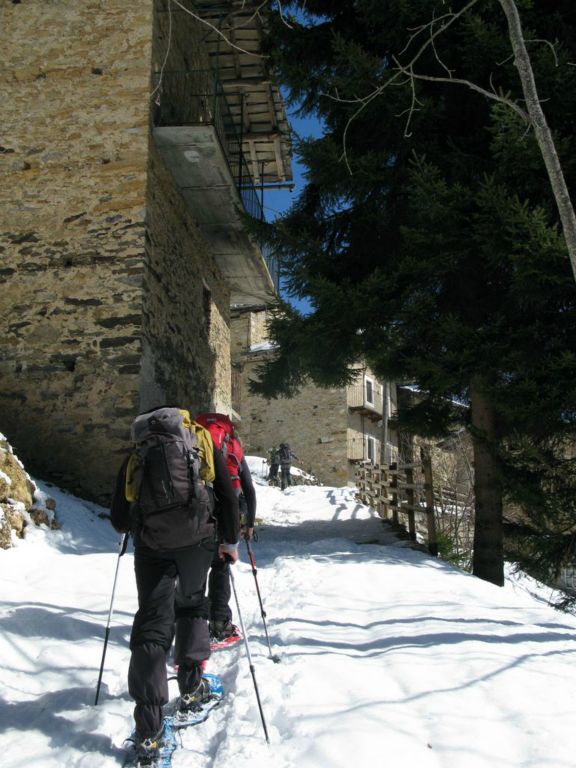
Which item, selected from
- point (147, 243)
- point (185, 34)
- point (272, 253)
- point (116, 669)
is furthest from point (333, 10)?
point (116, 669)

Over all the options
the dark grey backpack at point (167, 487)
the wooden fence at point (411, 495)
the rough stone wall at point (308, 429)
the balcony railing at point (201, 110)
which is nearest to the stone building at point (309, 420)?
the rough stone wall at point (308, 429)

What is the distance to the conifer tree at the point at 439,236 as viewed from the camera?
6590 mm

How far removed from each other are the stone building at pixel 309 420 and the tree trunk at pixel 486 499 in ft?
55.9

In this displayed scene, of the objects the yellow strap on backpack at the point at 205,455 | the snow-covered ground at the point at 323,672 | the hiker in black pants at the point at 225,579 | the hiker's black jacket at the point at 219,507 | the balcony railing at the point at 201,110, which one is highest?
the balcony railing at the point at 201,110

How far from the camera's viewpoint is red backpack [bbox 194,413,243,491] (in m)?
3.87

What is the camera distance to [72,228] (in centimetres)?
838

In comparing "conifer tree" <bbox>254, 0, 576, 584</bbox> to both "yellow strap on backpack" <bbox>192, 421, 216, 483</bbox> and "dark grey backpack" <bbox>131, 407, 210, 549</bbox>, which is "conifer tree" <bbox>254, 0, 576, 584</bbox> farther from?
"dark grey backpack" <bbox>131, 407, 210, 549</bbox>

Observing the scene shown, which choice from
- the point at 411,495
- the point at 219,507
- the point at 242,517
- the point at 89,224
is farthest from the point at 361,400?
the point at 219,507

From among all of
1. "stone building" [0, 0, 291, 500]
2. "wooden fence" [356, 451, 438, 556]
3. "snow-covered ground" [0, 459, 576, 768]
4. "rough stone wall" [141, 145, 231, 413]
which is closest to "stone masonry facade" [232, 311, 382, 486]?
"wooden fence" [356, 451, 438, 556]

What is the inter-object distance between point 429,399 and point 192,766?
21.5 ft

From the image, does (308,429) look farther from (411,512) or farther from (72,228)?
(72,228)

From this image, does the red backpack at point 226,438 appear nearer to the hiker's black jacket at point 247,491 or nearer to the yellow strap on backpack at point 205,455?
the hiker's black jacket at point 247,491

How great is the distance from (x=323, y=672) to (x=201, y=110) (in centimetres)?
1104

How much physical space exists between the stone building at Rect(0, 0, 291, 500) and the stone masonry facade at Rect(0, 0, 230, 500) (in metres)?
0.02
